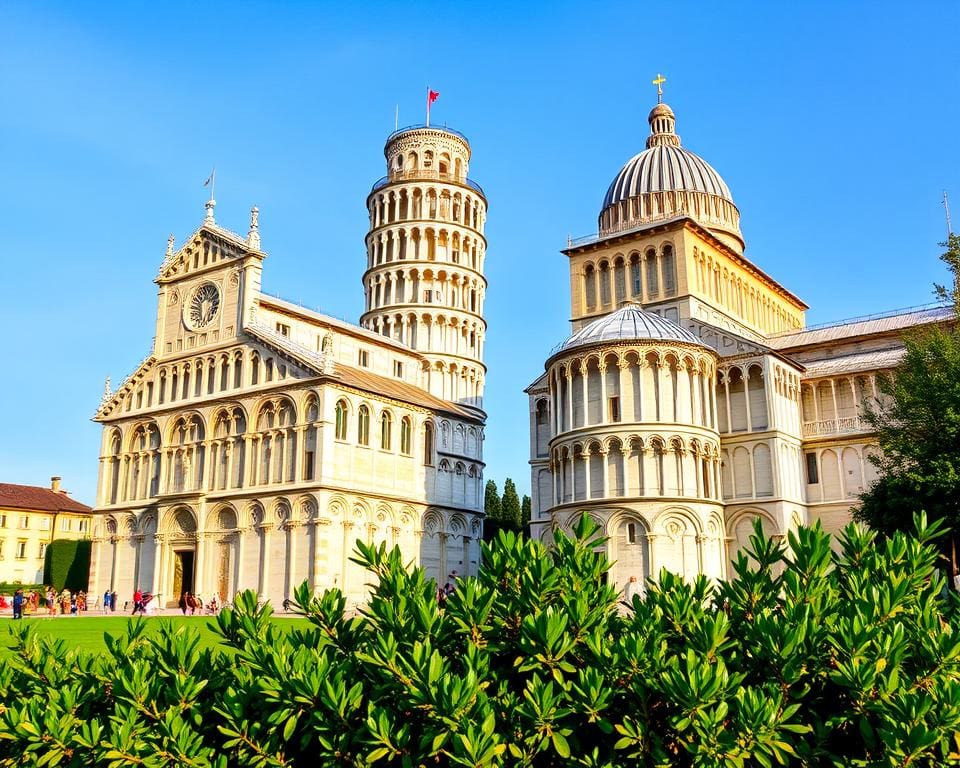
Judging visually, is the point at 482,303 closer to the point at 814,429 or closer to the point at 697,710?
the point at 814,429

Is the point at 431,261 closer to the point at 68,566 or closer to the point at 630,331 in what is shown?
the point at 630,331

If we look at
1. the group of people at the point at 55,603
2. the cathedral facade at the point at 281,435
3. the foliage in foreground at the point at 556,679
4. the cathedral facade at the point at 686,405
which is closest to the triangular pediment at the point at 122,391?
the cathedral facade at the point at 281,435

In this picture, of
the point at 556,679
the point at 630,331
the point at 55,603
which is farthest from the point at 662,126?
the point at 556,679

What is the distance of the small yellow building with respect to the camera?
8012cm

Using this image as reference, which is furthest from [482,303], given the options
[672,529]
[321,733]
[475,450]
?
→ [321,733]

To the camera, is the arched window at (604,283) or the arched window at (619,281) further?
the arched window at (604,283)

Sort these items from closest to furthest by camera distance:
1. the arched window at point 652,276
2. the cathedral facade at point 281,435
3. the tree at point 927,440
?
the tree at point 927,440 → the cathedral facade at point 281,435 → the arched window at point 652,276

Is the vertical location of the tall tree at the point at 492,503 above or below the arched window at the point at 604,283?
below

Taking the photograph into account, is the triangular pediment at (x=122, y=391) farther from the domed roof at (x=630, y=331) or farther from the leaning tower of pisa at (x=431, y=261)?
the domed roof at (x=630, y=331)

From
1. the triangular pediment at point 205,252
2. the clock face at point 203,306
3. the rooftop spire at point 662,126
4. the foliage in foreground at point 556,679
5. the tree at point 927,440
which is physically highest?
the rooftop spire at point 662,126

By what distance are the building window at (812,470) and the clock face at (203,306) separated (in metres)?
37.0

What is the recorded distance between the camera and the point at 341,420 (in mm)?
50375

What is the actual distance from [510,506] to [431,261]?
33458 millimetres

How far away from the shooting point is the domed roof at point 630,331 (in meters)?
44.3
